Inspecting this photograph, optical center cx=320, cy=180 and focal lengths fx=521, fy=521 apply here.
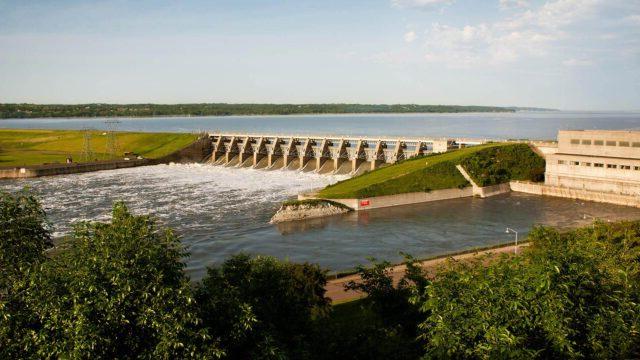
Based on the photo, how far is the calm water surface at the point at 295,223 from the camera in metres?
49.0

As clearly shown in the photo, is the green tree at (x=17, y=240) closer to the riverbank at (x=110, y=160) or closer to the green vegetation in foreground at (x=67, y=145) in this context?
the riverbank at (x=110, y=160)

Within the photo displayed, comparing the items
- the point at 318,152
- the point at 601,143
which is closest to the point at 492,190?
the point at 601,143

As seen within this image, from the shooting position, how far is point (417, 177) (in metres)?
72.4

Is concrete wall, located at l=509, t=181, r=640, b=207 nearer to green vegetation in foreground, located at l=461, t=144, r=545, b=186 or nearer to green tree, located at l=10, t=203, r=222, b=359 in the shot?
green vegetation in foreground, located at l=461, t=144, r=545, b=186

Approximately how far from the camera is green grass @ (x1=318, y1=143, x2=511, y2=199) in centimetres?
6750

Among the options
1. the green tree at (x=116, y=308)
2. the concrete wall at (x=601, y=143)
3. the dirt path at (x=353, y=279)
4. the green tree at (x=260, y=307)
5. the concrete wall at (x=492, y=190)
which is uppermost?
the concrete wall at (x=601, y=143)

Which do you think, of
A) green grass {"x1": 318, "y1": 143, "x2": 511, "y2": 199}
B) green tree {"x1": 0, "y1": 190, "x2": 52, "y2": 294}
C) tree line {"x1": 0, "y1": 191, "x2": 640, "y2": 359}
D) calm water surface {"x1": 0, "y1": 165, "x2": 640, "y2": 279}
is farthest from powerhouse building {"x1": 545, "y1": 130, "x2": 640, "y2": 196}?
green tree {"x1": 0, "y1": 190, "x2": 52, "y2": 294}

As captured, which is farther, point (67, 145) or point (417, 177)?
point (67, 145)

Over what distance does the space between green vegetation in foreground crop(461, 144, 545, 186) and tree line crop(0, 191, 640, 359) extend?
2128 inches

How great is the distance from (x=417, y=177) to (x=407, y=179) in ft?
6.00

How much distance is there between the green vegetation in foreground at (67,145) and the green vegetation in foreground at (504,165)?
226 ft

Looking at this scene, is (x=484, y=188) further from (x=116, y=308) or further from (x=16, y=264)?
(x=116, y=308)

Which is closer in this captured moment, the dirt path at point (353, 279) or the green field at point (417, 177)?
the dirt path at point (353, 279)

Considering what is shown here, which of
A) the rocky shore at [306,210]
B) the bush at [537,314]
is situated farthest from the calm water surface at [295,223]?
the bush at [537,314]
